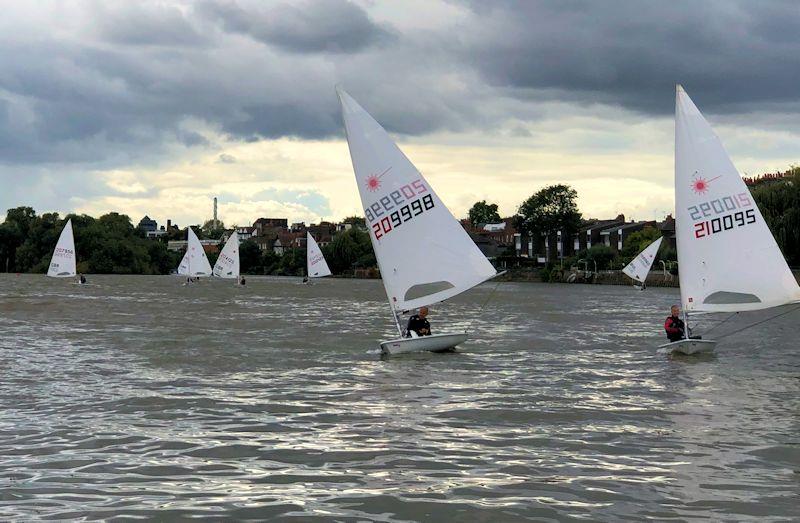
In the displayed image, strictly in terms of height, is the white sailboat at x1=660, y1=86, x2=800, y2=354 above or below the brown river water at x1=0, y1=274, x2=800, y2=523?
above

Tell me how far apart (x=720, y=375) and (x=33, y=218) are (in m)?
147

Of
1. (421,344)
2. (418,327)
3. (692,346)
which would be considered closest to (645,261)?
(692,346)

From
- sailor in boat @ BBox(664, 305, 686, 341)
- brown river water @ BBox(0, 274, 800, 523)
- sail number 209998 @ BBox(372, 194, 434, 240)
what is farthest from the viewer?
sailor in boat @ BBox(664, 305, 686, 341)

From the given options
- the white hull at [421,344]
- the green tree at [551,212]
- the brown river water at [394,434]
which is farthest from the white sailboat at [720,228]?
the green tree at [551,212]

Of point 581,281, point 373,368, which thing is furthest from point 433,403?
point 581,281

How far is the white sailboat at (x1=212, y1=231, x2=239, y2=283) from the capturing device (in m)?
92.8

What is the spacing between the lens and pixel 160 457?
10.7 meters

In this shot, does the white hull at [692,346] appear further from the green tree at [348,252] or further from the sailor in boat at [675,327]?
the green tree at [348,252]

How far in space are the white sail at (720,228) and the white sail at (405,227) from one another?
15.8ft

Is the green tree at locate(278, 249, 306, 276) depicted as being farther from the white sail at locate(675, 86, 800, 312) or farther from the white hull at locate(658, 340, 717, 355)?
the white sail at locate(675, 86, 800, 312)

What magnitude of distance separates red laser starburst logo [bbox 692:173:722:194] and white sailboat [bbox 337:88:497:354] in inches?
192

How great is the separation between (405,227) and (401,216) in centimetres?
26

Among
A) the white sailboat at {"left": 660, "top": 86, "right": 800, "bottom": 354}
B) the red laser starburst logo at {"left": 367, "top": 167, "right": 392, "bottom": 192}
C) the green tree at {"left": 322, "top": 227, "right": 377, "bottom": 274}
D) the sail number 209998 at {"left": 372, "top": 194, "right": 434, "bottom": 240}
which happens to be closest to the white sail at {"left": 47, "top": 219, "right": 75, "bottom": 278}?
the sail number 209998 at {"left": 372, "top": 194, "right": 434, "bottom": 240}

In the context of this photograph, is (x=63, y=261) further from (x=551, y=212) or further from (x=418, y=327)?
(x=551, y=212)
